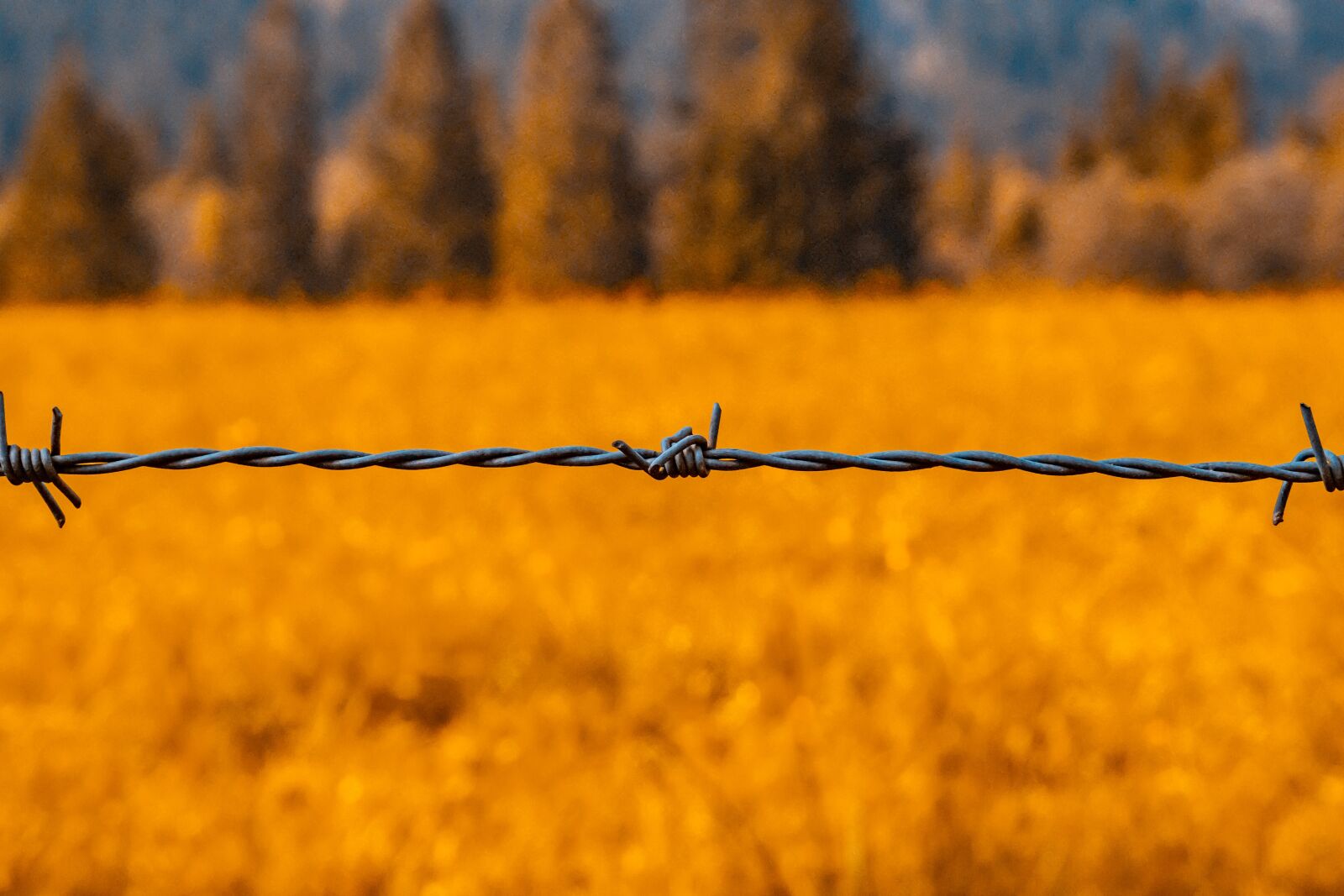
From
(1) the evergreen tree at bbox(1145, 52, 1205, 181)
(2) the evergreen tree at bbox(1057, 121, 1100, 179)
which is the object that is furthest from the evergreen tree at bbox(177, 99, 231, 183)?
(1) the evergreen tree at bbox(1145, 52, 1205, 181)

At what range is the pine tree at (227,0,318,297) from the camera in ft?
115

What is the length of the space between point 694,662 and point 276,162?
35876 millimetres

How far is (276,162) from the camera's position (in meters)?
36.3

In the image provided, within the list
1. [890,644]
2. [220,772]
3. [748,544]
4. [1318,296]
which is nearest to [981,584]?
[890,644]

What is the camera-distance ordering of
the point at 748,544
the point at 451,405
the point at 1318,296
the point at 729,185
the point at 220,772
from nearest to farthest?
the point at 220,772, the point at 748,544, the point at 451,405, the point at 1318,296, the point at 729,185

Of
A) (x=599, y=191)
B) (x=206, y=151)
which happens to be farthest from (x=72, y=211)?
(x=206, y=151)

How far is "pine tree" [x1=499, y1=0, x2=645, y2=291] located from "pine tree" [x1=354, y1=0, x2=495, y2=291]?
0.81 metres

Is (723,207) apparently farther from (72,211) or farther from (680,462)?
(680,462)

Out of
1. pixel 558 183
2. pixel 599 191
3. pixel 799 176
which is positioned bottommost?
pixel 799 176

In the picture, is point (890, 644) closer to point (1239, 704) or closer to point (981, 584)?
point (981, 584)

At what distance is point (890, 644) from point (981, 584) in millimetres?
583

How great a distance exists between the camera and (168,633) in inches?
144

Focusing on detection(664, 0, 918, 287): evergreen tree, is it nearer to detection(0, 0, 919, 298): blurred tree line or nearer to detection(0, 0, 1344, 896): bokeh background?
detection(0, 0, 919, 298): blurred tree line

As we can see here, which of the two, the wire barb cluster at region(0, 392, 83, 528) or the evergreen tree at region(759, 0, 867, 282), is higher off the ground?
the evergreen tree at region(759, 0, 867, 282)
